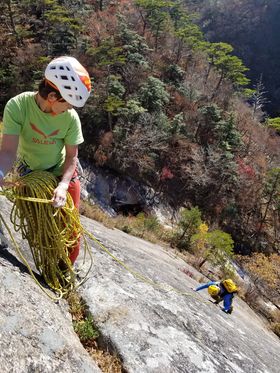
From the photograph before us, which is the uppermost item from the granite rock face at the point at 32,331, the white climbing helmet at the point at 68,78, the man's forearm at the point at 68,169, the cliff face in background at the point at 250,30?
the cliff face in background at the point at 250,30

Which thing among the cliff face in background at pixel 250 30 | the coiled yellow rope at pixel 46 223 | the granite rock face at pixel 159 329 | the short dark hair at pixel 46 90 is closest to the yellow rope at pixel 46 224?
the coiled yellow rope at pixel 46 223

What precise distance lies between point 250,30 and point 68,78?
7038 cm

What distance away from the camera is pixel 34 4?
3219 cm

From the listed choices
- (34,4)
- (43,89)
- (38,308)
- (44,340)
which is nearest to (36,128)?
(43,89)

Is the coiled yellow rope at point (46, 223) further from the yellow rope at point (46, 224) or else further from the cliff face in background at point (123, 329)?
the cliff face in background at point (123, 329)

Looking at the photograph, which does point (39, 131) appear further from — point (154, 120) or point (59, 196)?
point (154, 120)

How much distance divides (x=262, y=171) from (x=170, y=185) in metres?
8.69

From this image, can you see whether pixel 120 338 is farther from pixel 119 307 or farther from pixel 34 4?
pixel 34 4

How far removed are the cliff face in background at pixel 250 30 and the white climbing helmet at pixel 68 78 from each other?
211ft

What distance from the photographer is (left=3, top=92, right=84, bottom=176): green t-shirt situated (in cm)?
290

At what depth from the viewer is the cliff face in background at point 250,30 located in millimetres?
63875

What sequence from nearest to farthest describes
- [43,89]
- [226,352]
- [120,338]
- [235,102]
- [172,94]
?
1. [43,89]
2. [120,338]
3. [226,352]
4. [172,94]
5. [235,102]

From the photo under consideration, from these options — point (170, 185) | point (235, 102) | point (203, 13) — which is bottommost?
point (170, 185)

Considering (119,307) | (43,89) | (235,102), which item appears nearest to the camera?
(43,89)
